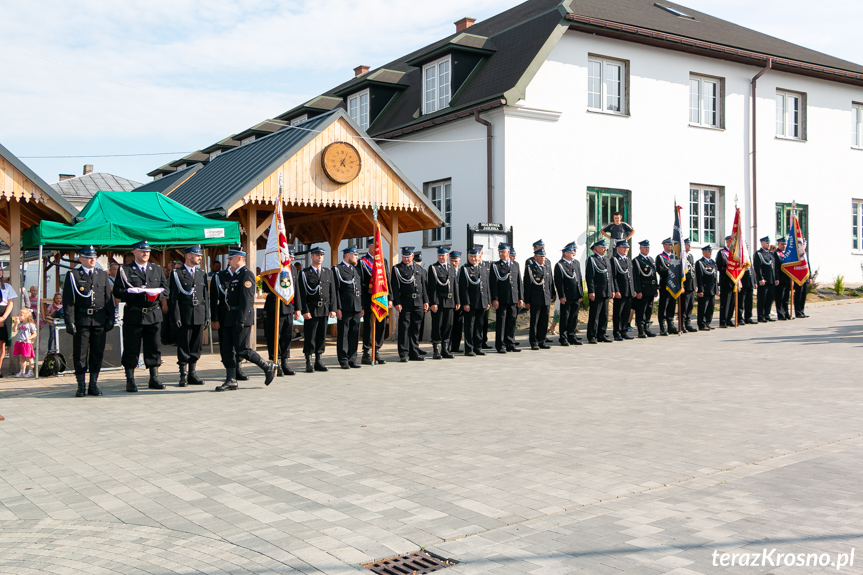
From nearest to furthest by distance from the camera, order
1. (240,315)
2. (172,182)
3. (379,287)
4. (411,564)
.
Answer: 1. (411,564)
2. (240,315)
3. (379,287)
4. (172,182)

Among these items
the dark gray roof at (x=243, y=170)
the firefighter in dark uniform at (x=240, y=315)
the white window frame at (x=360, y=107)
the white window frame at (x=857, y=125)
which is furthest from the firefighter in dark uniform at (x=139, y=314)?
the white window frame at (x=857, y=125)

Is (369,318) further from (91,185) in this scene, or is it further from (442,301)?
(91,185)

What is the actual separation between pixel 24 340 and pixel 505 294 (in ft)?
27.6

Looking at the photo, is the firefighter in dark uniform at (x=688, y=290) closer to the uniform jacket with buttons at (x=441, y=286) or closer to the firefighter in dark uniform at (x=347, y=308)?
the uniform jacket with buttons at (x=441, y=286)

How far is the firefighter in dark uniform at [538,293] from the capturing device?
15492 millimetres

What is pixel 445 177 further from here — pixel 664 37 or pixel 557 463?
pixel 557 463

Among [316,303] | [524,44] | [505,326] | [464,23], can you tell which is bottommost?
[505,326]

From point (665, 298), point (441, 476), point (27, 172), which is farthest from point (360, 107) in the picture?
point (441, 476)

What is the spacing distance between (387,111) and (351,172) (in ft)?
34.9

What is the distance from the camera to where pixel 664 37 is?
21438 mm

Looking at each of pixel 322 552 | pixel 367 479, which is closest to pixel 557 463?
pixel 367 479

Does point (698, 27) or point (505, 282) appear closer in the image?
point (505, 282)

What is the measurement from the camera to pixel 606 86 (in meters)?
21.4

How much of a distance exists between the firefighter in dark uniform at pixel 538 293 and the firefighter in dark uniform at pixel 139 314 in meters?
7.18
